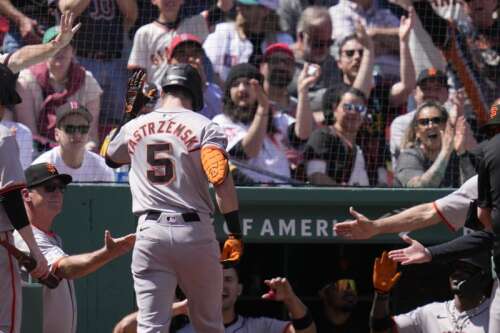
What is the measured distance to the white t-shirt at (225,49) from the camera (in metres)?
8.88

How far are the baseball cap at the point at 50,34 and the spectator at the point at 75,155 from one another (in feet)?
1.90

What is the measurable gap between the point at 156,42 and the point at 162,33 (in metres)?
0.10

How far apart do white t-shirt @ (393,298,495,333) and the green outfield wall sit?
0.85 m

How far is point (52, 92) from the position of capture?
27.3 ft

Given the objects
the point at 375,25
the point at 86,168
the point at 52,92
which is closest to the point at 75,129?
the point at 86,168

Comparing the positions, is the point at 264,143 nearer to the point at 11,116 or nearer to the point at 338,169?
the point at 338,169

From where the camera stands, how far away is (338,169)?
820 centimetres

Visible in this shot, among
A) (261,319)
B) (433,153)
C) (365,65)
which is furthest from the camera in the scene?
(365,65)

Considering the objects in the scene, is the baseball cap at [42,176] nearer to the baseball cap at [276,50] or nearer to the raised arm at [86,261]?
the raised arm at [86,261]

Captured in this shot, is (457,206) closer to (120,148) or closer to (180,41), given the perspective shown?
(120,148)

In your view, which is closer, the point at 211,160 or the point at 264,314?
the point at 211,160

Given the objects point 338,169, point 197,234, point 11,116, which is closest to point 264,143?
point 338,169

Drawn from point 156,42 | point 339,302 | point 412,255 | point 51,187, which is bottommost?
point 339,302

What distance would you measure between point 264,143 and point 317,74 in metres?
0.73
